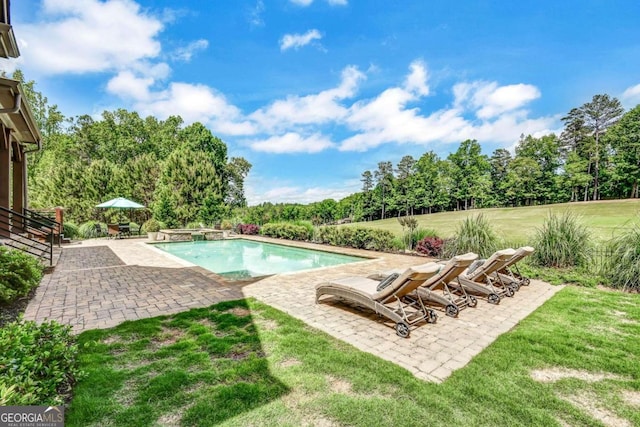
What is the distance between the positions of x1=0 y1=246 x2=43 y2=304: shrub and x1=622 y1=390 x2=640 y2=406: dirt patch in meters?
7.77

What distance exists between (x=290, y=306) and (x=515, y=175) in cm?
5073

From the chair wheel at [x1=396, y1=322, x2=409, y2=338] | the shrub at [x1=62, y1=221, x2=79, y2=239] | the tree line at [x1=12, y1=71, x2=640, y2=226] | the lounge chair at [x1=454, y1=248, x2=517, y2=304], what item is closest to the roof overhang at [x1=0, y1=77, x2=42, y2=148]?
the shrub at [x1=62, y1=221, x2=79, y2=239]

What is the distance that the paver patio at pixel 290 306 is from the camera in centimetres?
357

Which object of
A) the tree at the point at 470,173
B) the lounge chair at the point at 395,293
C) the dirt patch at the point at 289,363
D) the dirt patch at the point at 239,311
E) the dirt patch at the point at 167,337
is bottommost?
the dirt patch at the point at 289,363

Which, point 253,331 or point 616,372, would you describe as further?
point 253,331

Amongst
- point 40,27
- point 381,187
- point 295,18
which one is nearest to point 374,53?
point 295,18

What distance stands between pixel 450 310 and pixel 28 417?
4.94 metres

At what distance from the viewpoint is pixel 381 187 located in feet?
181

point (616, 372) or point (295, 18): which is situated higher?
point (295, 18)

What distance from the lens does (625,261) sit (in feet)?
21.3

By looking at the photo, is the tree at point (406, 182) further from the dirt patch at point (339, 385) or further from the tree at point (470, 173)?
the dirt patch at point (339, 385)

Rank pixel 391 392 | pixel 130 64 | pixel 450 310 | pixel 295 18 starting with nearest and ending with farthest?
pixel 391 392 < pixel 450 310 < pixel 295 18 < pixel 130 64

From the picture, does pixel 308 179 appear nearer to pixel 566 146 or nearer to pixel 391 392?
pixel 566 146

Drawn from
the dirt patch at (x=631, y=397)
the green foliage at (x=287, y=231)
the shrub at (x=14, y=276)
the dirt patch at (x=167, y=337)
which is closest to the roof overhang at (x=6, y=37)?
the shrub at (x=14, y=276)
